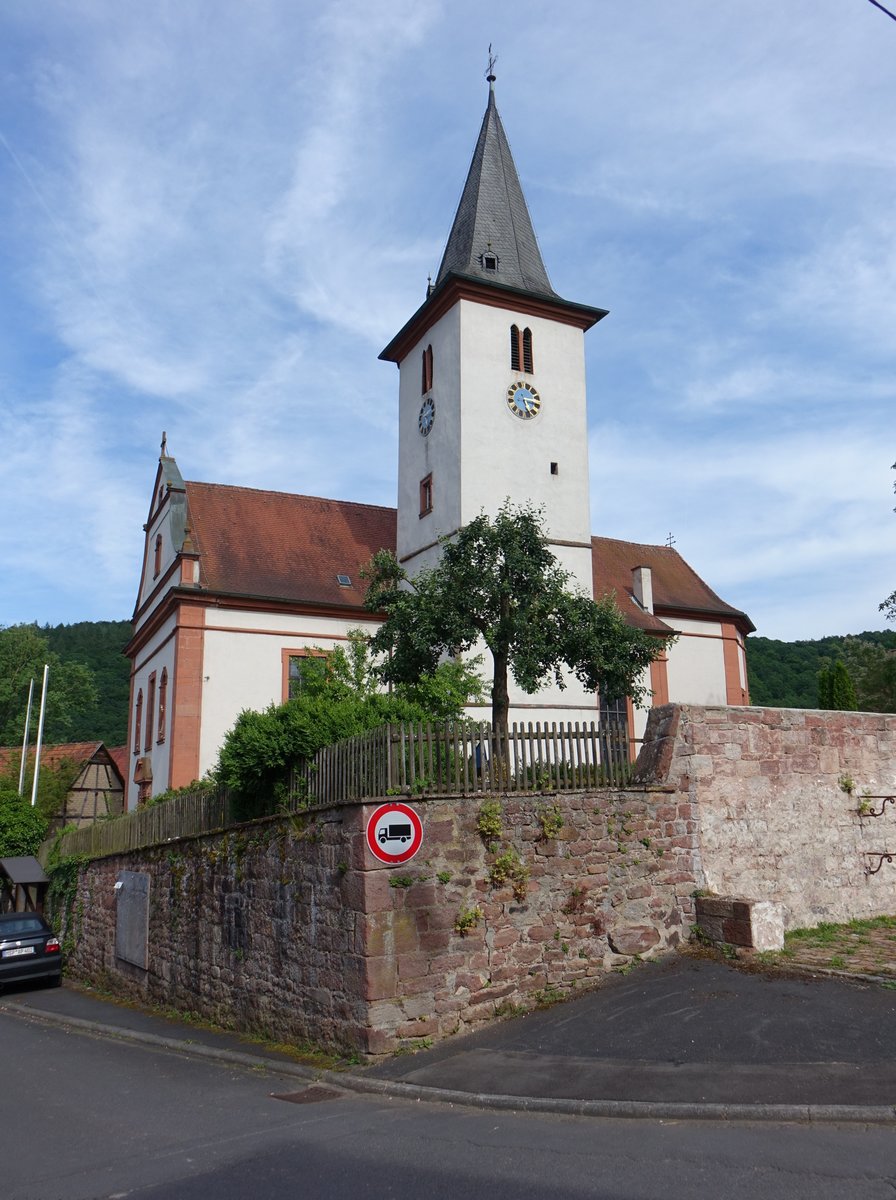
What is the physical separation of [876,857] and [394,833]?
718 centimetres

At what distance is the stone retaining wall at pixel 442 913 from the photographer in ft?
32.8

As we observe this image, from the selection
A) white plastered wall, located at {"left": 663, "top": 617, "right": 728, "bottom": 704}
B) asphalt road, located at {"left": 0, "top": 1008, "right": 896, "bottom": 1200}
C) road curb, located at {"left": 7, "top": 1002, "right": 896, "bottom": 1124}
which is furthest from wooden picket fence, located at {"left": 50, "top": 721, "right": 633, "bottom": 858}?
white plastered wall, located at {"left": 663, "top": 617, "right": 728, "bottom": 704}

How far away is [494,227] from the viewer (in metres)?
28.9

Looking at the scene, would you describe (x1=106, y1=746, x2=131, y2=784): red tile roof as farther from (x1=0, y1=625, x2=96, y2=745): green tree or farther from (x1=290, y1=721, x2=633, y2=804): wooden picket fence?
(x1=290, y1=721, x2=633, y2=804): wooden picket fence

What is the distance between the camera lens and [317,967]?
10734 mm

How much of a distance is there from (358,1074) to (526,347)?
21169mm

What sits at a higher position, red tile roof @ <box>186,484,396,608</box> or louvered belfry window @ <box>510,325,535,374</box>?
louvered belfry window @ <box>510,325,535,374</box>

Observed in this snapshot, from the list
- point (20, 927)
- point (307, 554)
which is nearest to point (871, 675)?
point (307, 554)

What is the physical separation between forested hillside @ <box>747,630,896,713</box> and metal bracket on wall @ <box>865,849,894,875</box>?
19.0 meters

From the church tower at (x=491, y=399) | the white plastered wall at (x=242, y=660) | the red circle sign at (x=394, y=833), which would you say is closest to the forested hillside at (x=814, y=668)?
the church tower at (x=491, y=399)

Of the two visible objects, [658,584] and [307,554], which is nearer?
[307,554]

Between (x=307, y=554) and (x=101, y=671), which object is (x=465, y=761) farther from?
(x=101, y=671)

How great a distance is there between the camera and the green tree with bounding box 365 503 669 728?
55.8 feet

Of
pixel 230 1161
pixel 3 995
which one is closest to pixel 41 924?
pixel 3 995
